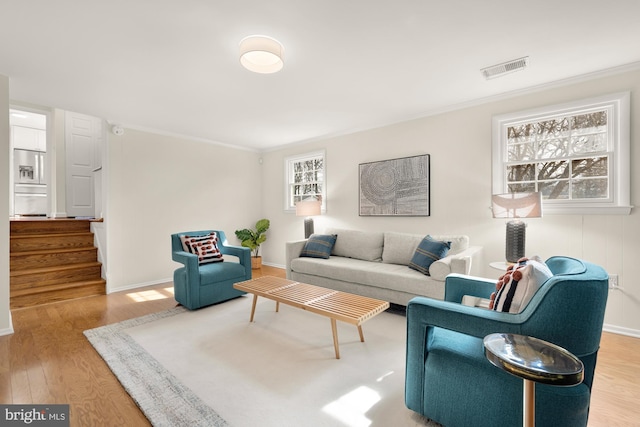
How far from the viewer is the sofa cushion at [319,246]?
4.03 metres

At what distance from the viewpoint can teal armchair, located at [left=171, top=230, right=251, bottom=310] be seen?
3.26 m

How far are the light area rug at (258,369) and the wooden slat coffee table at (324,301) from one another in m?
0.22

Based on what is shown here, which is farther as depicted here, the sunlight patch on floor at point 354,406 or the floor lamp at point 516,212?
the floor lamp at point 516,212

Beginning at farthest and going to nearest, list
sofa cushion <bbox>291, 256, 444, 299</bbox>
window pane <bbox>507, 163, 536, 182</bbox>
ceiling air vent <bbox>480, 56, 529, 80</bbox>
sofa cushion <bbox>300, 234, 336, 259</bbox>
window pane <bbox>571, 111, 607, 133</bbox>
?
sofa cushion <bbox>300, 234, 336, 259</bbox> → window pane <bbox>507, 163, 536, 182</bbox> → sofa cushion <bbox>291, 256, 444, 299</bbox> → window pane <bbox>571, 111, 607, 133</bbox> → ceiling air vent <bbox>480, 56, 529, 80</bbox>

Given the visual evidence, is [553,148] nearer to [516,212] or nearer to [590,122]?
[590,122]

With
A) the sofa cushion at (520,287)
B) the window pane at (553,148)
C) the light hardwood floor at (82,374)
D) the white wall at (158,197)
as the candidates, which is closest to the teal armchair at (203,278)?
the light hardwood floor at (82,374)

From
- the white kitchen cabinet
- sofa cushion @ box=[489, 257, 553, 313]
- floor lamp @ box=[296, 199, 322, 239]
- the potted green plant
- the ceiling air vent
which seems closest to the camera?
sofa cushion @ box=[489, 257, 553, 313]

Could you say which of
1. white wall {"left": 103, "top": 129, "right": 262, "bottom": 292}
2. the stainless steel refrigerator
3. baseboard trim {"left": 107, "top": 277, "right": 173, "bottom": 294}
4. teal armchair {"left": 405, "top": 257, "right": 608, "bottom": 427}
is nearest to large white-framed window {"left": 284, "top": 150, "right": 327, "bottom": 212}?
white wall {"left": 103, "top": 129, "right": 262, "bottom": 292}

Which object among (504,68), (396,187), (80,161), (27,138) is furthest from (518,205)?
(27,138)

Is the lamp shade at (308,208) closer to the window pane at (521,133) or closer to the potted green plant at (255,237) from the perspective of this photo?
the potted green plant at (255,237)

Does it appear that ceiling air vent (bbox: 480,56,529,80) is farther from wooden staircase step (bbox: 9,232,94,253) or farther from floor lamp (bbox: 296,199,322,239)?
wooden staircase step (bbox: 9,232,94,253)

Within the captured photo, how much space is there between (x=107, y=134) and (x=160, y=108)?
1.12 meters

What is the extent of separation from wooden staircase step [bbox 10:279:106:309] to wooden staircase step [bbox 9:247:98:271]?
1.28ft

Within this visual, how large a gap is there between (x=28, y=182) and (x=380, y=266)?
762 centimetres
